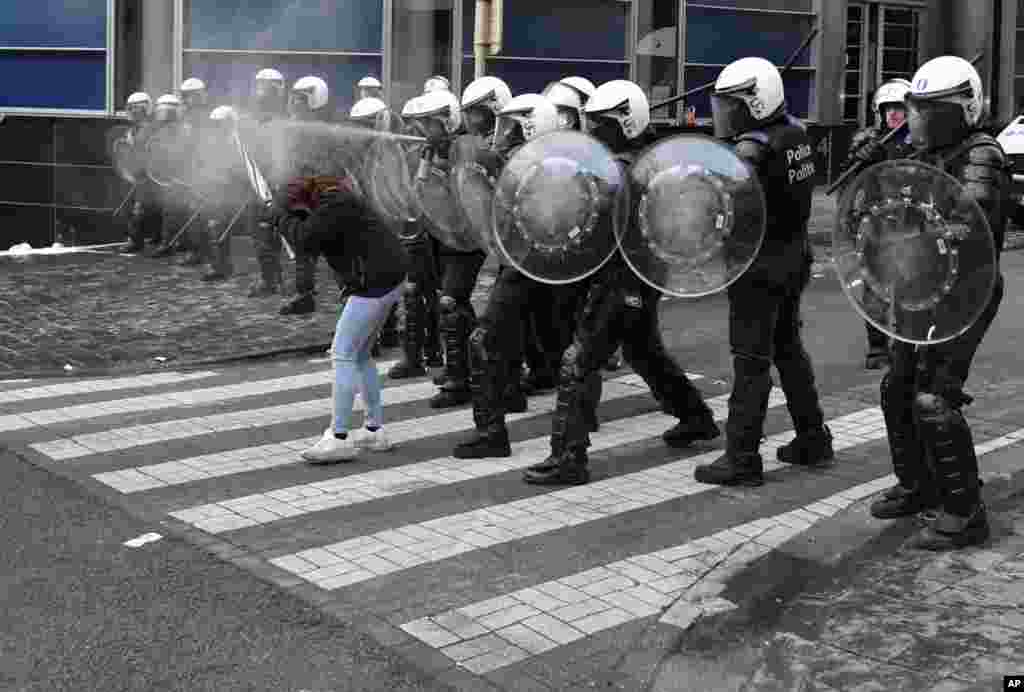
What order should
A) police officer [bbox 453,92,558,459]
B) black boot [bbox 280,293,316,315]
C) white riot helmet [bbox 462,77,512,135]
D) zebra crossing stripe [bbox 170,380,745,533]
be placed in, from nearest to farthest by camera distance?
zebra crossing stripe [bbox 170,380,745,533] → police officer [bbox 453,92,558,459] → white riot helmet [bbox 462,77,512,135] → black boot [bbox 280,293,316,315]

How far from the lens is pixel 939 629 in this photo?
216 inches

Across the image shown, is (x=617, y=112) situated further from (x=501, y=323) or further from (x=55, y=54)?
(x=55, y=54)

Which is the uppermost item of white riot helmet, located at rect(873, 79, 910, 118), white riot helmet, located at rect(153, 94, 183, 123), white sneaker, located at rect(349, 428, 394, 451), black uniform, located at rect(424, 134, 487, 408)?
white riot helmet, located at rect(153, 94, 183, 123)

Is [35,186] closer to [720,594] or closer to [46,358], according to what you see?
[46,358]

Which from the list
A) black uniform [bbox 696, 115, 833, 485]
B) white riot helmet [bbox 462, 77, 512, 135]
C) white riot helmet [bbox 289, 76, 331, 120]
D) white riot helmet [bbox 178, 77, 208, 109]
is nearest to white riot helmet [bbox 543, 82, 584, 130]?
white riot helmet [bbox 462, 77, 512, 135]

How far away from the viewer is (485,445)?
826cm

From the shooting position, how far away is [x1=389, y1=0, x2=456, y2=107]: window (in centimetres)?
1878

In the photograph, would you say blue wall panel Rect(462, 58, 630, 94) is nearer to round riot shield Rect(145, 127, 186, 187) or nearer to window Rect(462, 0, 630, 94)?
window Rect(462, 0, 630, 94)

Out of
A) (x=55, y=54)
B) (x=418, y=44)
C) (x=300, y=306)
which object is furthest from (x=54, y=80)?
(x=300, y=306)

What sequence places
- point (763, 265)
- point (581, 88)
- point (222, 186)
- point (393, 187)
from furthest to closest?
point (222, 186) < point (393, 187) < point (581, 88) < point (763, 265)

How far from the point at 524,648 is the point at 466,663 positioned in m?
0.26

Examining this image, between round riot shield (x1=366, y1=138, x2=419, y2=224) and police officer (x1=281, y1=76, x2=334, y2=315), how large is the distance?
9.12 ft

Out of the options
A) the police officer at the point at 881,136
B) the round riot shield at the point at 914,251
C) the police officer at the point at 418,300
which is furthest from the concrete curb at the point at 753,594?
the police officer at the point at 418,300

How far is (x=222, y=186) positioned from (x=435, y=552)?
995 centimetres
